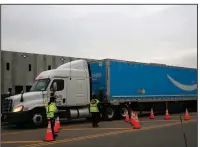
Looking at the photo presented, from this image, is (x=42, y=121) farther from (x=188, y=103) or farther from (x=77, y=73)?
(x=188, y=103)

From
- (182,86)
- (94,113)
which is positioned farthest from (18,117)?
(182,86)

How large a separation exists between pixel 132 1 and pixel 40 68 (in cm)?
2925

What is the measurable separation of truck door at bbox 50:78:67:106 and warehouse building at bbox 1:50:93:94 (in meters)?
15.8

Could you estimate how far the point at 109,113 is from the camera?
20625 mm

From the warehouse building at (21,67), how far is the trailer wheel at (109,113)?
1501 centimetres

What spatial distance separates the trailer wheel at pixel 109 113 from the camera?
20.4 meters

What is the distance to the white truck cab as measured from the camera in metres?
16.5

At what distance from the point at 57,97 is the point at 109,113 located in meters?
→ 4.25

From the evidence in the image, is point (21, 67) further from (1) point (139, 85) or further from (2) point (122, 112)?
(2) point (122, 112)

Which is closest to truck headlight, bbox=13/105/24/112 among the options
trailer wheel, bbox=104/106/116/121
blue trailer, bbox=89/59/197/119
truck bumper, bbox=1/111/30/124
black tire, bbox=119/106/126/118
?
truck bumper, bbox=1/111/30/124

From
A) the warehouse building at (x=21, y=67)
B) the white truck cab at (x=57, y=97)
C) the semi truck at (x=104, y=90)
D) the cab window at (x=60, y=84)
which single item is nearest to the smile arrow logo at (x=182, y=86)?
the semi truck at (x=104, y=90)

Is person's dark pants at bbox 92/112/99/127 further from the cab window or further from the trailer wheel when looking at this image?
the trailer wheel

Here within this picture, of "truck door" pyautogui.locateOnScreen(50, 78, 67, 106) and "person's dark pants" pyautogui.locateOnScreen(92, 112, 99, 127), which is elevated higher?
"truck door" pyautogui.locateOnScreen(50, 78, 67, 106)

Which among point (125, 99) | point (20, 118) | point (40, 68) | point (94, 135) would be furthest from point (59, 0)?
point (40, 68)
